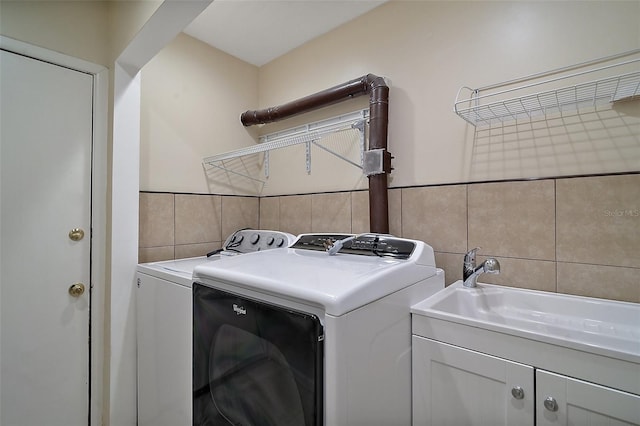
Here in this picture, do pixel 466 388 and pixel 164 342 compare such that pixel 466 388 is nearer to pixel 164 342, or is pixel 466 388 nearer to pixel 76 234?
pixel 164 342

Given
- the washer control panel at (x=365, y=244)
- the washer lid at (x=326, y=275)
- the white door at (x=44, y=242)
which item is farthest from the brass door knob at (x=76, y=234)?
the washer control panel at (x=365, y=244)

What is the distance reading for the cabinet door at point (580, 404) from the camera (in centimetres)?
85

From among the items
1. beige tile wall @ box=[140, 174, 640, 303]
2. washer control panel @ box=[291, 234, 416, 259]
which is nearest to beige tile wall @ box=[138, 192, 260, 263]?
beige tile wall @ box=[140, 174, 640, 303]

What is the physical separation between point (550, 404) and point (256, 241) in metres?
1.67

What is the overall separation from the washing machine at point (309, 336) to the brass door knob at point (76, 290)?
0.89 metres

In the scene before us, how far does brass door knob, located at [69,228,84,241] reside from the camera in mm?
1654

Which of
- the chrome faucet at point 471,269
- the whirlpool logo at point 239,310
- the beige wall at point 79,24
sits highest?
the beige wall at point 79,24

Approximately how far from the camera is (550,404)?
0.95m

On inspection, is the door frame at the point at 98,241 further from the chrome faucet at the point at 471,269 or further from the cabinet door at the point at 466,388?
the chrome faucet at the point at 471,269

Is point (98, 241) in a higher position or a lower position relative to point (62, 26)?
lower

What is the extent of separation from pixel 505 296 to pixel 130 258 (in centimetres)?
204

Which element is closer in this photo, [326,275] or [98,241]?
[326,275]

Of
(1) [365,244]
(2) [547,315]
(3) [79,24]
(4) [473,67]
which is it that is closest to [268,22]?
(3) [79,24]

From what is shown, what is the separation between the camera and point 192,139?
2.25 m
